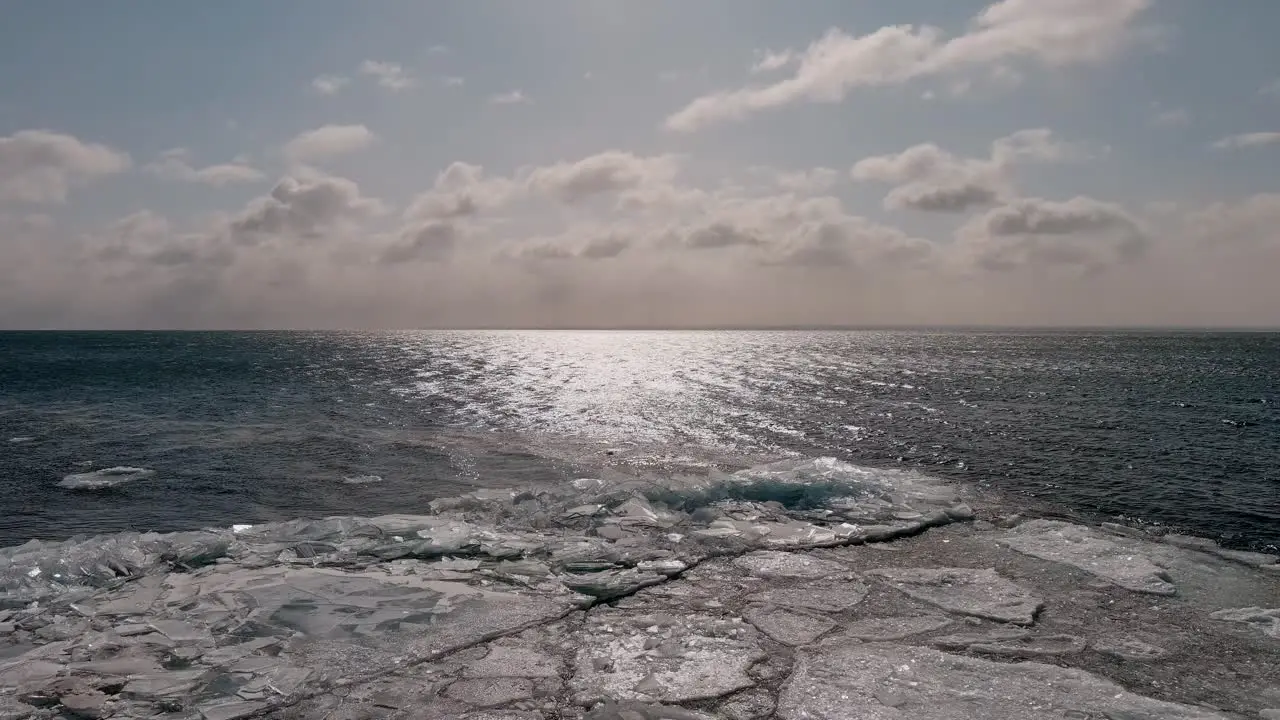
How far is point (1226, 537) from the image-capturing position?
46.0 feet

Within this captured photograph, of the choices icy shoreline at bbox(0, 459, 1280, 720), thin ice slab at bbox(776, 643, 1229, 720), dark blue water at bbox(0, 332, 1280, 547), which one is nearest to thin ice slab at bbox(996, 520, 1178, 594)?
icy shoreline at bbox(0, 459, 1280, 720)

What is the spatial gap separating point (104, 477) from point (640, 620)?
1997cm

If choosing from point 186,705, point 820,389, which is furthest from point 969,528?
point 820,389

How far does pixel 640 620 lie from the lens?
30.6 feet

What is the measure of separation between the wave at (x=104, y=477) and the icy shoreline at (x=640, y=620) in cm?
909

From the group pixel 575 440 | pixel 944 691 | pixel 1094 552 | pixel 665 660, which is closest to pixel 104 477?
pixel 575 440

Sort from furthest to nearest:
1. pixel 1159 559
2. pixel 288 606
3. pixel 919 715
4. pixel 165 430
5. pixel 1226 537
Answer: pixel 165 430 → pixel 1226 537 → pixel 1159 559 → pixel 288 606 → pixel 919 715

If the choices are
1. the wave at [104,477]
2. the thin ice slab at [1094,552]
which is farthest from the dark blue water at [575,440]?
the thin ice slab at [1094,552]

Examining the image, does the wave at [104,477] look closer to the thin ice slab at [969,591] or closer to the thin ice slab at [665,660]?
the thin ice slab at [665,660]

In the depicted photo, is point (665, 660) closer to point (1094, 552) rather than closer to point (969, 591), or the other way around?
point (969, 591)

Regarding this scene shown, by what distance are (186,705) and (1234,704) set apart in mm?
10969

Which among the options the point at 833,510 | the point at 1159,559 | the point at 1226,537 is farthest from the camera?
the point at 833,510

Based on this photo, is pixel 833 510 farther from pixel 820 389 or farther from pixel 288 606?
pixel 820 389

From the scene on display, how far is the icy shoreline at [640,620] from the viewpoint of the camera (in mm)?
7227
